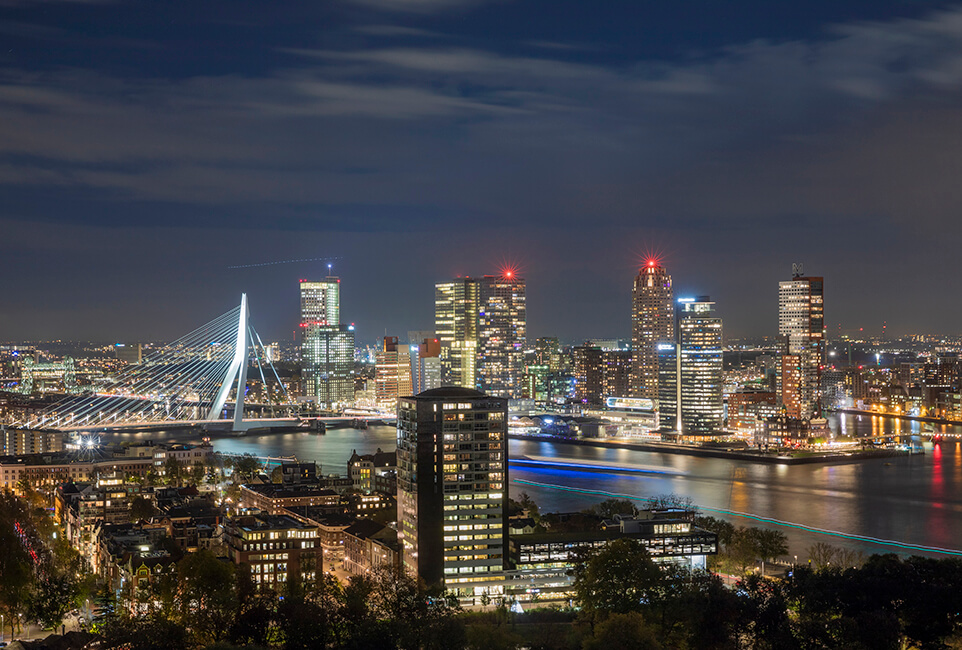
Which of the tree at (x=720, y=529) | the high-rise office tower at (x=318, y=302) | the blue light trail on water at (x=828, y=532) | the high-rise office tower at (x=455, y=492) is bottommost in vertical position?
the blue light trail on water at (x=828, y=532)

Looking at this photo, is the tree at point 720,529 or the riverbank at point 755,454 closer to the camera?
the tree at point 720,529

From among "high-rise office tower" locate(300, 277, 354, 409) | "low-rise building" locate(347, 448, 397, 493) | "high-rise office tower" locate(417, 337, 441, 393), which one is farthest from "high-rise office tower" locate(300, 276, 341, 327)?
"low-rise building" locate(347, 448, 397, 493)

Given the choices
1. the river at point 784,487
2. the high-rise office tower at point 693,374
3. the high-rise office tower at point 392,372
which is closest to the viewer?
the river at point 784,487

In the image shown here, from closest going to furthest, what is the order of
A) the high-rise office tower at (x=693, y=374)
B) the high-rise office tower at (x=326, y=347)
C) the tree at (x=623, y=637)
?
1. the tree at (x=623, y=637)
2. the high-rise office tower at (x=693, y=374)
3. the high-rise office tower at (x=326, y=347)

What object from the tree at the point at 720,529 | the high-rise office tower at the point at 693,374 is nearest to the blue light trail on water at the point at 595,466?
the high-rise office tower at the point at 693,374

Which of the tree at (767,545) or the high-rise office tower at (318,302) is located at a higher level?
the high-rise office tower at (318,302)

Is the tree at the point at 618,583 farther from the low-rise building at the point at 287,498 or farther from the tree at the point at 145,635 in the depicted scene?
the low-rise building at the point at 287,498

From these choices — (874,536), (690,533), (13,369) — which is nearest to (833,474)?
(874,536)

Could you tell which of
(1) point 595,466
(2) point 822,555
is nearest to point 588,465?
(1) point 595,466
